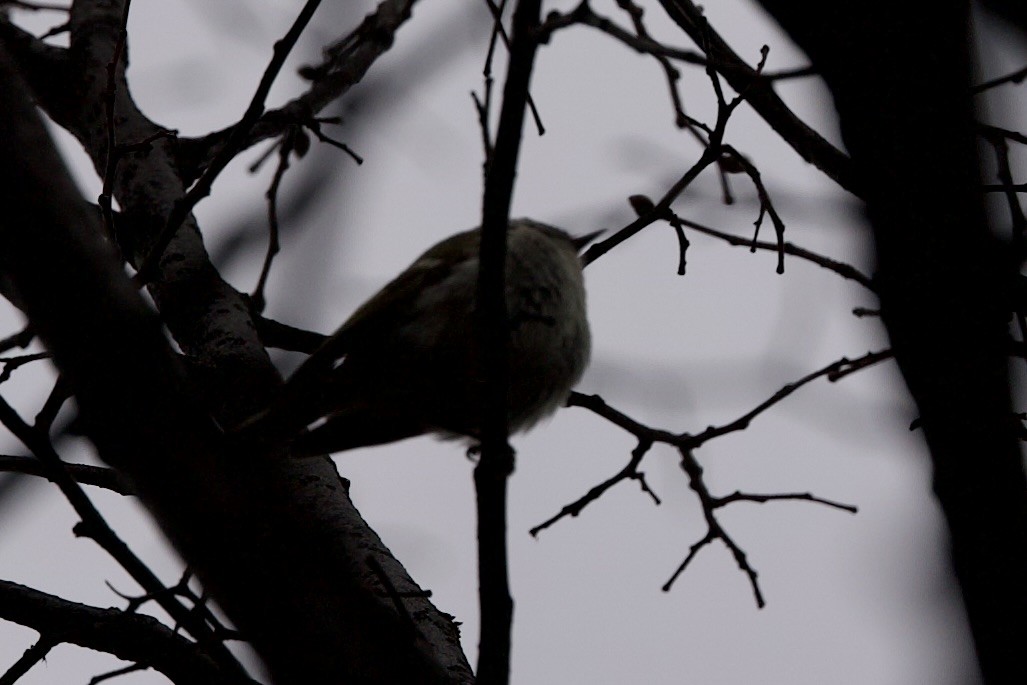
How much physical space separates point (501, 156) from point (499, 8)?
47.6 inches

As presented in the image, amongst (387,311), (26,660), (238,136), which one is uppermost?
(238,136)

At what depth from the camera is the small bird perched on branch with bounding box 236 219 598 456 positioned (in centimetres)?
311

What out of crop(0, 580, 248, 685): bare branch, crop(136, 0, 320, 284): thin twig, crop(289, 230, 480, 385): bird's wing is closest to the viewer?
crop(136, 0, 320, 284): thin twig

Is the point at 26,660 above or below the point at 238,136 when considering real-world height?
below

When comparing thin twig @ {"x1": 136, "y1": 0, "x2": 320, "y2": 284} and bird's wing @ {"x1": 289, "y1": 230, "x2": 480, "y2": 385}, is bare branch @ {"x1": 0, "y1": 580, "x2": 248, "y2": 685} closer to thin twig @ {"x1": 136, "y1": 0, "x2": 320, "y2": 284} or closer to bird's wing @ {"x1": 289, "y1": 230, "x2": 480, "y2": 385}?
bird's wing @ {"x1": 289, "y1": 230, "x2": 480, "y2": 385}

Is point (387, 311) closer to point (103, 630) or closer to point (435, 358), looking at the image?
point (435, 358)

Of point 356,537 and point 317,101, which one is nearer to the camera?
point 356,537

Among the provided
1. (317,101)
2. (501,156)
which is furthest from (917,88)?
(317,101)

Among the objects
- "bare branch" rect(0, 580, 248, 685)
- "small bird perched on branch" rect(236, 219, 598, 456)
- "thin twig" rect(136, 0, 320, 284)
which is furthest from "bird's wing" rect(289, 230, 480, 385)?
"bare branch" rect(0, 580, 248, 685)

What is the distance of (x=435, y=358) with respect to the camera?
314 centimetres

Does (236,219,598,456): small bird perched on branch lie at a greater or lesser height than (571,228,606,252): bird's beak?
lesser

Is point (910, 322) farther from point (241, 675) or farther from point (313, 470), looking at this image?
point (313, 470)

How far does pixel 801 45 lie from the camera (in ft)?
7.45

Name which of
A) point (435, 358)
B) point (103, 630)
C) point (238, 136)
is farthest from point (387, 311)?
point (103, 630)
